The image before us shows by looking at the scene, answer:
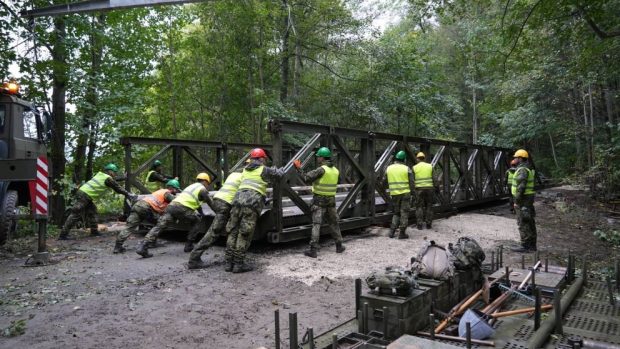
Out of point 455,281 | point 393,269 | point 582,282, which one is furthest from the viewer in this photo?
point 582,282

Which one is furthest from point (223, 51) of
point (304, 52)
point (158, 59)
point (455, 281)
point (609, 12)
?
point (455, 281)

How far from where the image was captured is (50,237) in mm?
9711

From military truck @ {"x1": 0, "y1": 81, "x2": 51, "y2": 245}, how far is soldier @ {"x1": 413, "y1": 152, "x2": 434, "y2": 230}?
788 centimetres

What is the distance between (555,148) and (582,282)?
85.6 feet

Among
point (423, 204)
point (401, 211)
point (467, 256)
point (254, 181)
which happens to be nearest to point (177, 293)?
point (254, 181)

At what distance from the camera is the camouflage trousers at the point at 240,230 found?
21.2 feet

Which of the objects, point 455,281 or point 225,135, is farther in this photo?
point 225,135

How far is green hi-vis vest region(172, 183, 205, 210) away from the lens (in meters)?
7.57

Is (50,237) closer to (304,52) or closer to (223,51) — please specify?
(223,51)

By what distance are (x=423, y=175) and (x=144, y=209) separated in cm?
642

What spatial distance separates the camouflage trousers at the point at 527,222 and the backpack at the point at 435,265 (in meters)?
4.75

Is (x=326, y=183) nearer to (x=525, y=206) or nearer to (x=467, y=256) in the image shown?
(x=467, y=256)

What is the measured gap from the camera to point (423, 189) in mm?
10570

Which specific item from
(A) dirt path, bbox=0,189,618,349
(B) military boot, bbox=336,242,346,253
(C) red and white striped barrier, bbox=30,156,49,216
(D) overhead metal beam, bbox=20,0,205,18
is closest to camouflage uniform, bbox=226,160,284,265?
(A) dirt path, bbox=0,189,618,349
